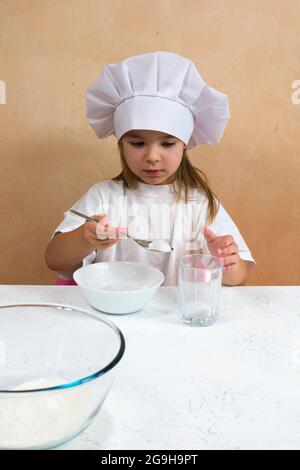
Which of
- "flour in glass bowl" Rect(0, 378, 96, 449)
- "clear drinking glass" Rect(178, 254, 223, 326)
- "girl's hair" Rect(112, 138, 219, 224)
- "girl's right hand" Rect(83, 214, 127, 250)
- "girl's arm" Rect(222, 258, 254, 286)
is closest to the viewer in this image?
"flour in glass bowl" Rect(0, 378, 96, 449)

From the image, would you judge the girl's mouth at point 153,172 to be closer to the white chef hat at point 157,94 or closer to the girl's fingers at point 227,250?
the white chef hat at point 157,94

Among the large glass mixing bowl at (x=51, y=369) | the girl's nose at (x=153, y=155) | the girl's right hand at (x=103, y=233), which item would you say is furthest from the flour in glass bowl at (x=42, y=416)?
the girl's nose at (x=153, y=155)

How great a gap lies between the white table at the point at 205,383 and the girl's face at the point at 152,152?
17.2 inches

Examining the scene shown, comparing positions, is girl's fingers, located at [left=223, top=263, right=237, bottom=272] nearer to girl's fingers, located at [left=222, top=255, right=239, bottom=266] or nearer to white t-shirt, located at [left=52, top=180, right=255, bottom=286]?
girl's fingers, located at [left=222, top=255, right=239, bottom=266]

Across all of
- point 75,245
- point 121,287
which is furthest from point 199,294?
point 75,245

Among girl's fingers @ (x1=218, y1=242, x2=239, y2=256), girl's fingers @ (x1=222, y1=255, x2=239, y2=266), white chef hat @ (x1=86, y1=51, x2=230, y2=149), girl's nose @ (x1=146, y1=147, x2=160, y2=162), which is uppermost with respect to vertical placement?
white chef hat @ (x1=86, y1=51, x2=230, y2=149)

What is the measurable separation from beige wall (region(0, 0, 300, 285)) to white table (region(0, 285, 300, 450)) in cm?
74

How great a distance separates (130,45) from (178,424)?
4.10 ft

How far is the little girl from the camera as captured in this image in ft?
3.87

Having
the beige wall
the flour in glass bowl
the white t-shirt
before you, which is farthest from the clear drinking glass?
the beige wall

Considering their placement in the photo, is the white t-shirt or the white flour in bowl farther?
the white t-shirt

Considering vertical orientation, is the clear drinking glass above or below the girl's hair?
below

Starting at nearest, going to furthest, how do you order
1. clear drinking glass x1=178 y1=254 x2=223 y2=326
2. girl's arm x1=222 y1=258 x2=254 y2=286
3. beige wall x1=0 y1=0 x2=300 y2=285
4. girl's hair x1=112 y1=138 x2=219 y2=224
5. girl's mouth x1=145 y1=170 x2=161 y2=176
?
clear drinking glass x1=178 y1=254 x2=223 y2=326 → girl's arm x1=222 y1=258 x2=254 y2=286 → girl's mouth x1=145 y1=170 x2=161 y2=176 → girl's hair x1=112 y1=138 x2=219 y2=224 → beige wall x1=0 y1=0 x2=300 y2=285

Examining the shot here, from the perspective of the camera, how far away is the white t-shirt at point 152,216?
135cm
